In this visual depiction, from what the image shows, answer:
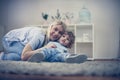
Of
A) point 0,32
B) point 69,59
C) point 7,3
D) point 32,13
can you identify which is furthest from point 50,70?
point 32,13

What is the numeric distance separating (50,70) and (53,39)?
252 mm

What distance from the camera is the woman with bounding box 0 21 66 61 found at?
0.89 metres

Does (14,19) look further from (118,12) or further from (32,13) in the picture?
(118,12)

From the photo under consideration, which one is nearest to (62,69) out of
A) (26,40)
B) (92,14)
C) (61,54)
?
(61,54)

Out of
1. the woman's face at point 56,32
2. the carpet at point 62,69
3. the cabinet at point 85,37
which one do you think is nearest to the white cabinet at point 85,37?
the cabinet at point 85,37

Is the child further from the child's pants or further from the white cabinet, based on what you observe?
the white cabinet

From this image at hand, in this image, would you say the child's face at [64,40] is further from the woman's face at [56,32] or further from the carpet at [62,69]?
the carpet at [62,69]

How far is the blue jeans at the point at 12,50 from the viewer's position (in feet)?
2.98

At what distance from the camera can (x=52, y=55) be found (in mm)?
852

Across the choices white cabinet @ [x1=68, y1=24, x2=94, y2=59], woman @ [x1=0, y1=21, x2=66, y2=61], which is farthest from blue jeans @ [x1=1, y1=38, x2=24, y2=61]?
white cabinet @ [x1=68, y1=24, x2=94, y2=59]

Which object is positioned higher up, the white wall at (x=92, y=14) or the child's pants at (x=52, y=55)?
the white wall at (x=92, y=14)

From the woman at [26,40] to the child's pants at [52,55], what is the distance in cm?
3

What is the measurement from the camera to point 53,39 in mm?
915

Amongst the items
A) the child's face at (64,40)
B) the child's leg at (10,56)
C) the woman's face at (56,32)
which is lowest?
the child's leg at (10,56)
